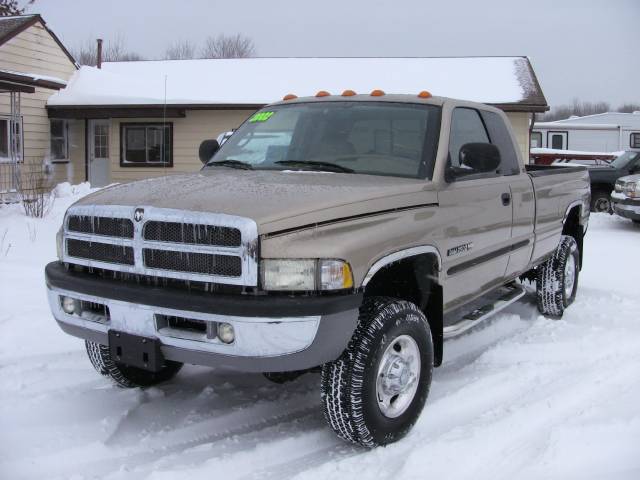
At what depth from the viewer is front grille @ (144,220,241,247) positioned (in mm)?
3078

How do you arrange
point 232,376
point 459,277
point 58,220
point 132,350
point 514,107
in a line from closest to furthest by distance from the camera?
point 132,350 < point 459,277 < point 232,376 < point 58,220 < point 514,107

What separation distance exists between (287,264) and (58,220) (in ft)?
31.3

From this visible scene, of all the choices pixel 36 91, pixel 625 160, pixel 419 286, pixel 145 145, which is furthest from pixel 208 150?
pixel 36 91

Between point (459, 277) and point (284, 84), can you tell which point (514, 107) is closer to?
point (284, 84)

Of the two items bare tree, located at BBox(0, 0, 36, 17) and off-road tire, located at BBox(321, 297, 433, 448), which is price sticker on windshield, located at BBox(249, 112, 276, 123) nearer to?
off-road tire, located at BBox(321, 297, 433, 448)

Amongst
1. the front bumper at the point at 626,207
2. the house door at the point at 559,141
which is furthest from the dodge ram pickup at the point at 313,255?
the house door at the point at 559,141

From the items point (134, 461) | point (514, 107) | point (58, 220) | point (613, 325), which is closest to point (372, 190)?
point (134, 461)

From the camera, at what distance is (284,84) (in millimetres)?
19703

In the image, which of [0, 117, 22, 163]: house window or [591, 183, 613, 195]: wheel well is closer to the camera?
[591, 183, 613, 195]: wheel well

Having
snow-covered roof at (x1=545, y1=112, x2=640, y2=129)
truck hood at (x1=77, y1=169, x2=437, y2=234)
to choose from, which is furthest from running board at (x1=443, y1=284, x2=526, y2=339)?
snow-covered roof at (x1=545, y1=112, x2=640, y2=129)

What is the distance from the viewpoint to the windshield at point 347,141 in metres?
4.21

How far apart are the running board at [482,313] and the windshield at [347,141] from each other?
1.02m

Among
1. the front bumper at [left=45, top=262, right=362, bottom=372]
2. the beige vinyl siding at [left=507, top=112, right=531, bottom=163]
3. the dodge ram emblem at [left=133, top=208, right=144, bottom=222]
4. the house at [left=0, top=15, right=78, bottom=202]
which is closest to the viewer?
the front bumper at [left=45, top=262, right=362, bottom=372]

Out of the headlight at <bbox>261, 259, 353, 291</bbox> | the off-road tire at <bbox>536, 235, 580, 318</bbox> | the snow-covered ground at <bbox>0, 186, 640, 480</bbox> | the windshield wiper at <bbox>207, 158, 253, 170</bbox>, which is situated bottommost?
the snow-covered ground at <bbox>0, 186, 640, 480</bbox>
